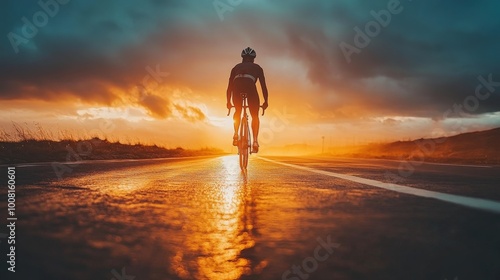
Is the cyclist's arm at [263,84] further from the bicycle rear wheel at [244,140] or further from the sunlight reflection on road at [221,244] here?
the sunlight reflection on road at [221,244]

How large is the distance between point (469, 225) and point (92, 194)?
4018mm

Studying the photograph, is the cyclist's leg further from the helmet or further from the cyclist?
the helmet

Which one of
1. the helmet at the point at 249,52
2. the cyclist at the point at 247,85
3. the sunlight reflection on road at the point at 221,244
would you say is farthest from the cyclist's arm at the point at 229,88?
the sunlight reflection on road at the point at 221,244

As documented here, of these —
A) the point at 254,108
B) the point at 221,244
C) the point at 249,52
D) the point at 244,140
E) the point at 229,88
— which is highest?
the point at 249,52

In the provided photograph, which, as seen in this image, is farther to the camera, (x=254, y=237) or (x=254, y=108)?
(x=254, y=108)

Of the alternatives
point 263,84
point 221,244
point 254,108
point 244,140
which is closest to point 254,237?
point 221,244

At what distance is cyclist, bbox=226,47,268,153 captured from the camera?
10812 mm

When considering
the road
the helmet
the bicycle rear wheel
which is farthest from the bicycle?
the road

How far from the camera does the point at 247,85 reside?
1080 centimetres

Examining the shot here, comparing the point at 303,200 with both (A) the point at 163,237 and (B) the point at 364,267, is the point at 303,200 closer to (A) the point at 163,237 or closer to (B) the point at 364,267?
(A) the point at 163,237

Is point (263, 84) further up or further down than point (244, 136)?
further up

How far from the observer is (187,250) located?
8.37ft

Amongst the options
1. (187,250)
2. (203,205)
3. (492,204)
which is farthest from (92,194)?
(492,204)

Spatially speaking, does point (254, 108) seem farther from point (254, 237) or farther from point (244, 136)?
point (254, 237)
